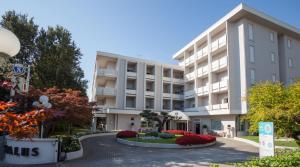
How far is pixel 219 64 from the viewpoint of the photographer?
36.0 metres

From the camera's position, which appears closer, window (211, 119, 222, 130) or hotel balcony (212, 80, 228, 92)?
hotel balcony (212, 80, 228, 92)

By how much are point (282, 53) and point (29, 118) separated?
141 feet

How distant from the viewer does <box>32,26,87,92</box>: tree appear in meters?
31.1

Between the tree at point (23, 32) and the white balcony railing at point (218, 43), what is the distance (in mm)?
25354

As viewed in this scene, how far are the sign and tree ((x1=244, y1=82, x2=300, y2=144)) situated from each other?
8.50ft

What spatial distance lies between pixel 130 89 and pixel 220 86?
15.1 metres

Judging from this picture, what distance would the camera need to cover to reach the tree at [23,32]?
3136 cm

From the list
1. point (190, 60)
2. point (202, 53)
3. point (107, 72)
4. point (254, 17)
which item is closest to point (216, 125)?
point (202, 53)

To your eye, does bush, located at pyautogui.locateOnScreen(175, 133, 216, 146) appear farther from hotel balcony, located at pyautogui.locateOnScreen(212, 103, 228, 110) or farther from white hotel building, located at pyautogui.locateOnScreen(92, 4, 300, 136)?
hotel balcony, located at pyautogui.locateOnScreen(212, 103, 228, 110)

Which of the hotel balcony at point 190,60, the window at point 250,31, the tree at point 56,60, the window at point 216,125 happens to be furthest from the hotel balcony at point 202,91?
the tree at point 56,60

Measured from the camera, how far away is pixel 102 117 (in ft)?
136

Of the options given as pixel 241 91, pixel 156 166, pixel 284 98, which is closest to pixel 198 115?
pixel 241 91

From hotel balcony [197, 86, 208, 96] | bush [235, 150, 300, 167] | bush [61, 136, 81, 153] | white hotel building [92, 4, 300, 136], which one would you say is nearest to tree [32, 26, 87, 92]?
white hotel building [92, 4, 300, 136]

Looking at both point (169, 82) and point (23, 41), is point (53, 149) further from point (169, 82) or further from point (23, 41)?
point (169, 82)
